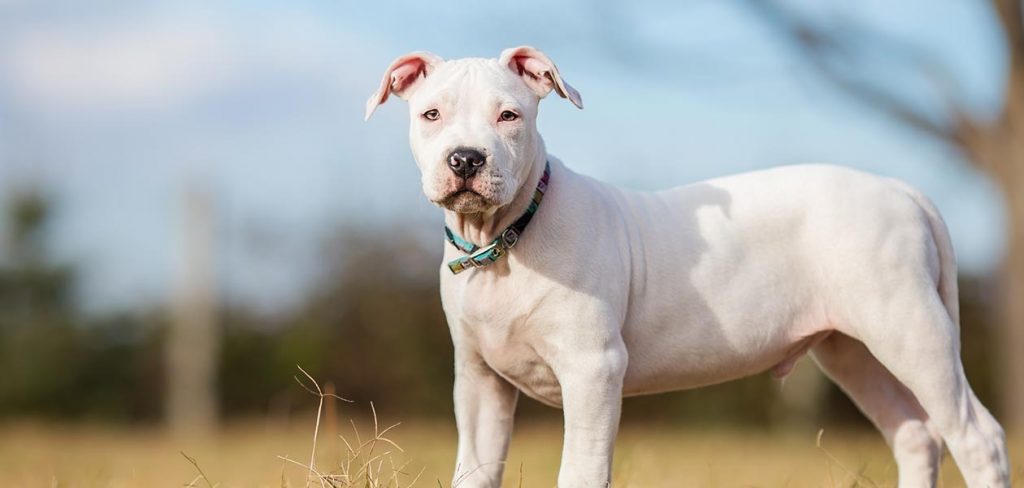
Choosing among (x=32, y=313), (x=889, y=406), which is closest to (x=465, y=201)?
(x=889, y=406)

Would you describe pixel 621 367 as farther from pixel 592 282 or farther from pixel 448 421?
pixel 448 421

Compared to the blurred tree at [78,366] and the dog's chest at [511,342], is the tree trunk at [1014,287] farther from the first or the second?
the blurred tree at [78,366]

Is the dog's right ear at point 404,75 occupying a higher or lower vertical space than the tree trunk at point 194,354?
higher

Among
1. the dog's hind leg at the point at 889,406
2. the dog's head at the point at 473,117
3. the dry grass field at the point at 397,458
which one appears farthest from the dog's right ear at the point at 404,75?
the dog's hind leg at the point at 889,406

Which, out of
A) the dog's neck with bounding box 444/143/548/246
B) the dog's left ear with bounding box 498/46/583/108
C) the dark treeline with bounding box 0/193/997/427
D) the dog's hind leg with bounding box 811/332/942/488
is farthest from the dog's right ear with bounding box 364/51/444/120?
the dark treeline with bounding box 0/193/997/427

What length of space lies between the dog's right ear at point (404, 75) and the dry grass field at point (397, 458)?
4.22 feet

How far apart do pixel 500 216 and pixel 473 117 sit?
1.37ft

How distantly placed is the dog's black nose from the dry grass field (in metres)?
1.13

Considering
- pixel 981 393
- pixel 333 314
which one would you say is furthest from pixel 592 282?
pixel 981 393

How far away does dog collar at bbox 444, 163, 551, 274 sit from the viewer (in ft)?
12.9

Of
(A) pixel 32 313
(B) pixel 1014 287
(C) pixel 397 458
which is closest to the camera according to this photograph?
(C) pixel 397 458

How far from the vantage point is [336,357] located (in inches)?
754

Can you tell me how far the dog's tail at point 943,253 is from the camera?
4.55 metres

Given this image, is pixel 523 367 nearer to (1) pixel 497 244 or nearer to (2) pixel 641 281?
(1) pixel 497 244
